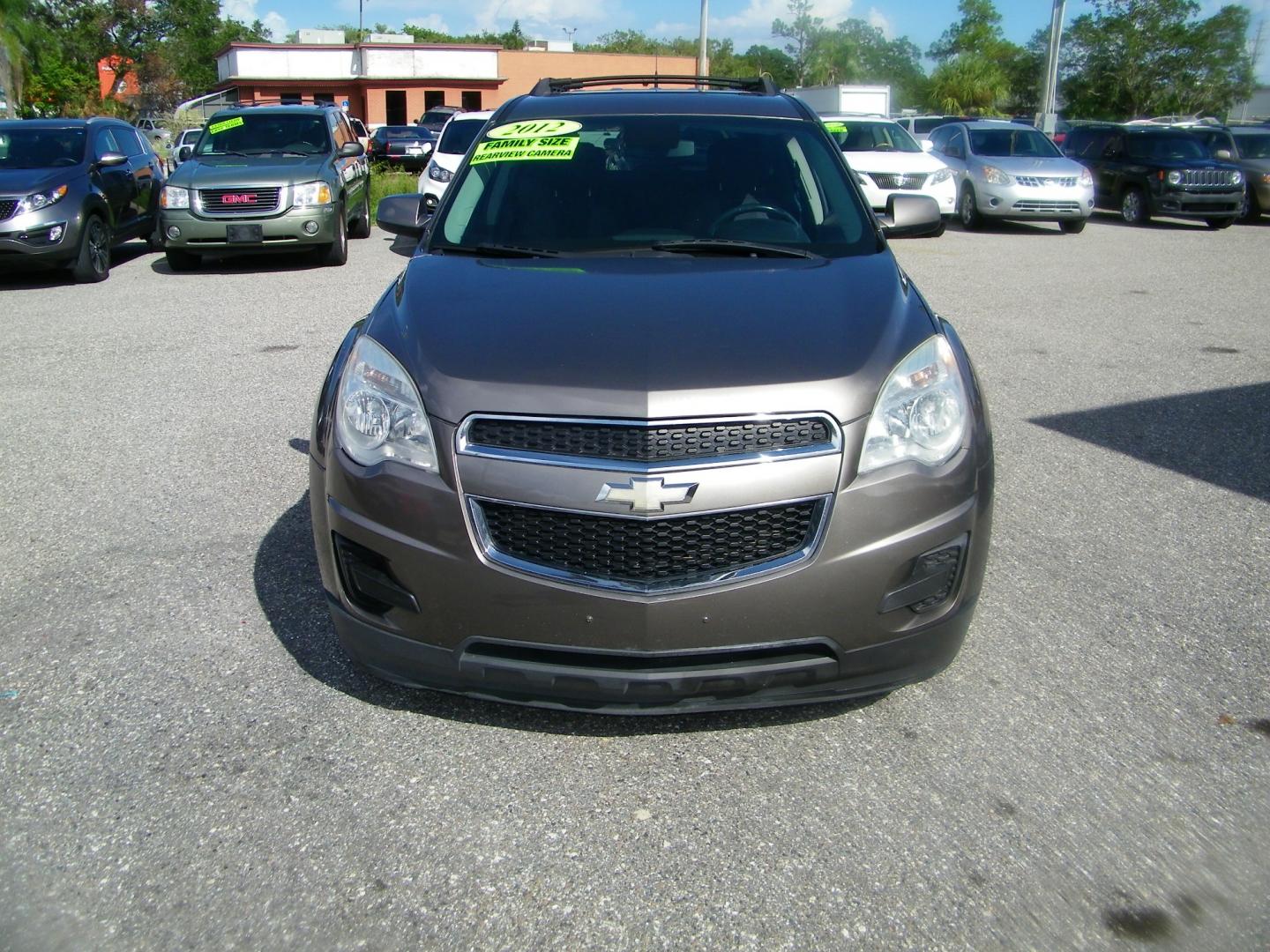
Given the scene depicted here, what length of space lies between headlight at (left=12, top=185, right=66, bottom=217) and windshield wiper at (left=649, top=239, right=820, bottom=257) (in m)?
9.76

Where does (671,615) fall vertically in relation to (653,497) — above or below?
below

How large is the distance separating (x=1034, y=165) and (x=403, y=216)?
48.4 feet

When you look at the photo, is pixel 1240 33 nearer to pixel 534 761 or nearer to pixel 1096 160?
pixel 1096 160

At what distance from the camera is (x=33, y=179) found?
11.7m

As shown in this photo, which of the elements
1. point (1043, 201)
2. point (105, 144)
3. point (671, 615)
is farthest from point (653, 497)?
point (1043, 201)

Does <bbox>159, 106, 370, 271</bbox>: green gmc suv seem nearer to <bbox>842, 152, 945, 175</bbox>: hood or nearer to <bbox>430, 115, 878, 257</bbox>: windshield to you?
<bbox>842, 152, 945, 175</bbox>: hood

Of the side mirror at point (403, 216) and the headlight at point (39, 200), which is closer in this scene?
the side mirror at point (403, 216)

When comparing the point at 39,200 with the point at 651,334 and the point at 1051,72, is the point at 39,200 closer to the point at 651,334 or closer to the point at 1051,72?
the point at 651,334

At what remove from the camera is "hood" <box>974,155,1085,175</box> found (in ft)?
56.2

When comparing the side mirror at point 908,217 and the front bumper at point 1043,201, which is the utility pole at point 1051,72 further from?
the side mirror at point 908,217

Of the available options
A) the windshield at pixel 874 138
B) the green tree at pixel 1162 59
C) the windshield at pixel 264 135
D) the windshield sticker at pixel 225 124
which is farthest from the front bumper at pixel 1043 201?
the green tree at pixel 1162 59

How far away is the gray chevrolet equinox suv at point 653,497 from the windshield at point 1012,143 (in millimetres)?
16315

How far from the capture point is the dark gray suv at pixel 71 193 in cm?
1140

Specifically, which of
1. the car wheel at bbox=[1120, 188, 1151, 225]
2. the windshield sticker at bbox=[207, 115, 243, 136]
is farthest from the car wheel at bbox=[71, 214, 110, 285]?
the car wheel at bbox=[1120, 188, 1151, 225]
